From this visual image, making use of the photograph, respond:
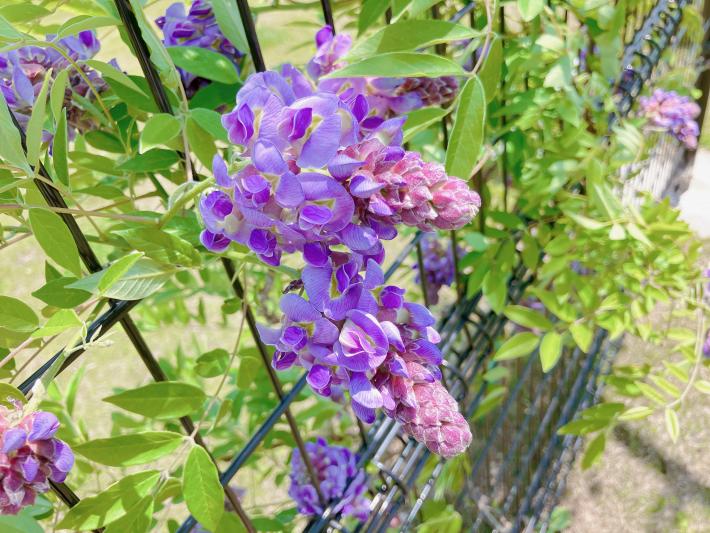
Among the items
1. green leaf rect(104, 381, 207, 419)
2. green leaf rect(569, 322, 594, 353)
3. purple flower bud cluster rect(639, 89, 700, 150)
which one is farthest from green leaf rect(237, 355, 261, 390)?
purple flower bud cluster rect(639, 89, 700, 150)

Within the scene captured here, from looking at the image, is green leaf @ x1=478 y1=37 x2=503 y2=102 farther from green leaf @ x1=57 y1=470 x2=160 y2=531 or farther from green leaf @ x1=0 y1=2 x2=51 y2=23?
green leaf @ x1=57 y1=470 x2=160 y2=531

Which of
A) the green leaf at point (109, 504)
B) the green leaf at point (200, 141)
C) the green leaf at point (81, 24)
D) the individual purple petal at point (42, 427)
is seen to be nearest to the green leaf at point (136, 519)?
the green leaf at point (109, 504)

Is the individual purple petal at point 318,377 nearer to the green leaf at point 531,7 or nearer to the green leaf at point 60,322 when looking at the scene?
the green leaf at point 60,322

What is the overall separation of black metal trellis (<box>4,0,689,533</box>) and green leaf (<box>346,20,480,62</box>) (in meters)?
0.14

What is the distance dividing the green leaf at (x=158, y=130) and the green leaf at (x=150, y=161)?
0.08 m

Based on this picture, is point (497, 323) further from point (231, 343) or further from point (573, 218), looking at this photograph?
point (231, 343)

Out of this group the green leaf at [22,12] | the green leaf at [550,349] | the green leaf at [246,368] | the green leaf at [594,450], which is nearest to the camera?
the green leaf at [22,12]

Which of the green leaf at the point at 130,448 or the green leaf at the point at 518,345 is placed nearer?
the green leaf at the point at 130,448

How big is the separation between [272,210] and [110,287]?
175 mm

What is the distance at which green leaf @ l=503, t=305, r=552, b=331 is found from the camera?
132cm

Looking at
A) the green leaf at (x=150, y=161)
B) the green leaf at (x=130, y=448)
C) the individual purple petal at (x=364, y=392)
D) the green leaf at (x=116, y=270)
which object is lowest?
the green leaf at (x=130, y=448)

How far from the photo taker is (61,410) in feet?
3.87

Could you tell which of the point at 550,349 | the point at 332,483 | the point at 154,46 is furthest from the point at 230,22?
the point at 550,349

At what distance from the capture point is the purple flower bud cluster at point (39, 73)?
625 mm
